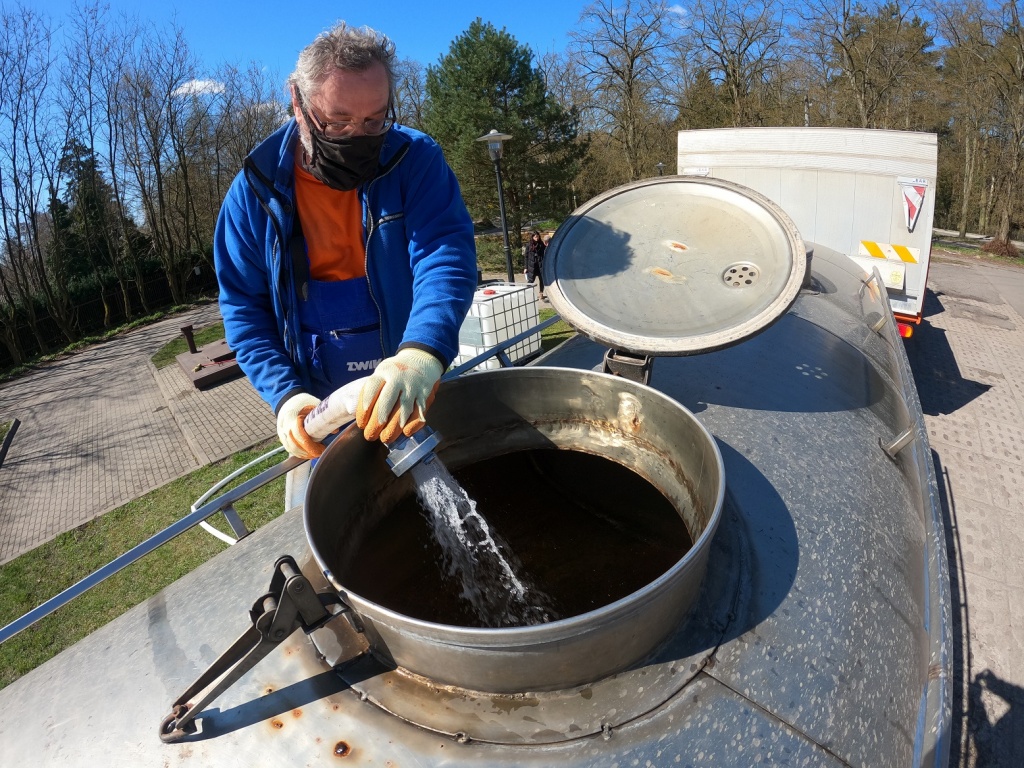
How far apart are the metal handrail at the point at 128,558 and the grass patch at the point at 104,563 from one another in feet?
13.0

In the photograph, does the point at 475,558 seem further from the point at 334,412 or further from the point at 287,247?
the point at 287,247

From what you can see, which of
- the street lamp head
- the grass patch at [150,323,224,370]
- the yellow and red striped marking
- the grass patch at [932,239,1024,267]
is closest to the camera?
the yellow and red striped marking

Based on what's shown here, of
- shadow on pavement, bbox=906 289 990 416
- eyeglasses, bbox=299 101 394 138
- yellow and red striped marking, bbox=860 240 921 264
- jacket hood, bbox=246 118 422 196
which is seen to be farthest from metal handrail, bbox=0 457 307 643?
shadow on pavement, bbox=906 289 990 416

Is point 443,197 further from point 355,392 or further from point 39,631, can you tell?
point 39,631

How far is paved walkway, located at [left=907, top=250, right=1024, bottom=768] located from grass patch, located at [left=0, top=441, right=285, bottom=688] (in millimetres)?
5561

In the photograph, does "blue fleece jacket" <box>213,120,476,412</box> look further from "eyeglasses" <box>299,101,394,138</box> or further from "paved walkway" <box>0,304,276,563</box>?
"paved walkway" <box>0,304,276,563</box>

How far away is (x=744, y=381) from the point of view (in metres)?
2.46

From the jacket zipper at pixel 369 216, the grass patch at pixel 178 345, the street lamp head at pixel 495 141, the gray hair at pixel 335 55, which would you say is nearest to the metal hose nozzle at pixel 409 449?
the jacket zipper at pixel 369 216

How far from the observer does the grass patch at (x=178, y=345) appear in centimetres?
1334

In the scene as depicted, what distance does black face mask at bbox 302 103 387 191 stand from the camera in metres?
1.77

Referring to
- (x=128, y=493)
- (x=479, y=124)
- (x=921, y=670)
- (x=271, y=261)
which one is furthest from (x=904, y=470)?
(x=479, y=124)

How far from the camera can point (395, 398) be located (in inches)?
57.6

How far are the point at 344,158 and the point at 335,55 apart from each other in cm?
30

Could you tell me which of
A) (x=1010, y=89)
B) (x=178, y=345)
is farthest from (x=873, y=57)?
(x=178, y=345)
